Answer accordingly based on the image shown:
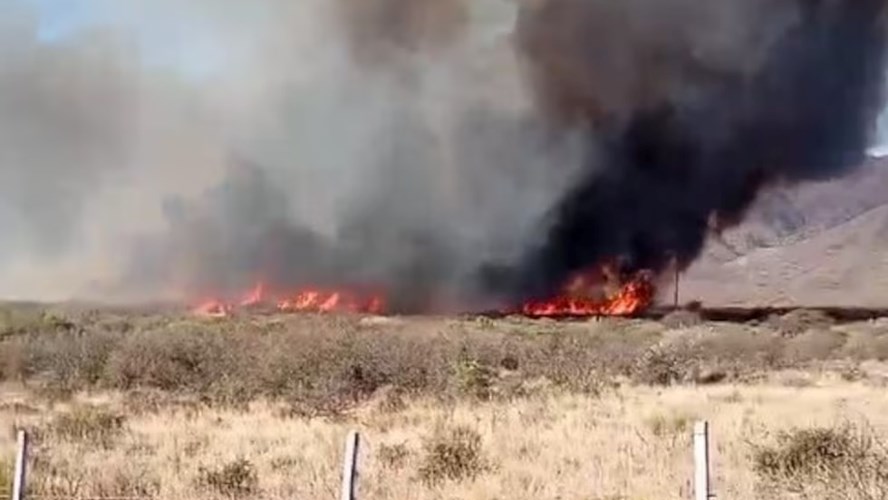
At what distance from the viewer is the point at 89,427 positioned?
21141 millimetres

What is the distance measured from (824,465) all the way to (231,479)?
6.87 metres

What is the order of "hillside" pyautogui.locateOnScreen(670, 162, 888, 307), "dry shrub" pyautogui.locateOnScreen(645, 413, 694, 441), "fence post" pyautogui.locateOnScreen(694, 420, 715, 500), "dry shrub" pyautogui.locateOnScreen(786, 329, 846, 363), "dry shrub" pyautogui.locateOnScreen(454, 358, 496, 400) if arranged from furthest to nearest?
1. "hillside" pyautogui.locateOnScreen(670, 162, 888, 307)
2. "dry shrub" pyautogui.locateOnScreen(786, 329, 846, 363)
3. "dry shrub" pyautogui.locateOnScreen(454, 358, 496, 400)
4. "dry shrub" pyautogui.locateOnScreen(645, 413, 694, 441)
5. "fence post" pyautogui.locateOnScreen(694, 420, 715, 500)

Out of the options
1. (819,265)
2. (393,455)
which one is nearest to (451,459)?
(393,455)

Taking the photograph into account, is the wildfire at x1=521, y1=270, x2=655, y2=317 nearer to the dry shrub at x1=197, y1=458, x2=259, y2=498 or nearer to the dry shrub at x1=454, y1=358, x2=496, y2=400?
the dry shrub at x1=454, y1=358, x2=496, y2=400

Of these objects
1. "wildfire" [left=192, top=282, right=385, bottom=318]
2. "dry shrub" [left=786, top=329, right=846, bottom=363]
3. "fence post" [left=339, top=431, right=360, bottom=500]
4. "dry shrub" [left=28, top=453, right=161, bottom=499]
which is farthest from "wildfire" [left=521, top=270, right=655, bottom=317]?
"fence post" [left=339, top=431, right=360, bottom=500]

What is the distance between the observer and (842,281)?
14362 centimetres

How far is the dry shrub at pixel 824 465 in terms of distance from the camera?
15.0 m

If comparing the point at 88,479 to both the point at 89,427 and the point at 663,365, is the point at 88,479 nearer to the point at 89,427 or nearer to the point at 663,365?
the point at 89,427

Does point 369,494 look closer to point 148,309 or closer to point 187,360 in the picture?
point 187,360

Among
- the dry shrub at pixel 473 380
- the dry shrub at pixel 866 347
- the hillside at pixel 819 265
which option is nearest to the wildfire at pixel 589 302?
the dry shrub at pixel 866 347

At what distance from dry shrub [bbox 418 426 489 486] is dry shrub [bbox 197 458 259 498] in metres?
1.98

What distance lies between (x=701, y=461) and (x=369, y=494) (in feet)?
16.3

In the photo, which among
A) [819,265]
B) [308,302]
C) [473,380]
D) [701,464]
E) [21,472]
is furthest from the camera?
[819,265]

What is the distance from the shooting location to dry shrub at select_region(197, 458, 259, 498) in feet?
52.4
